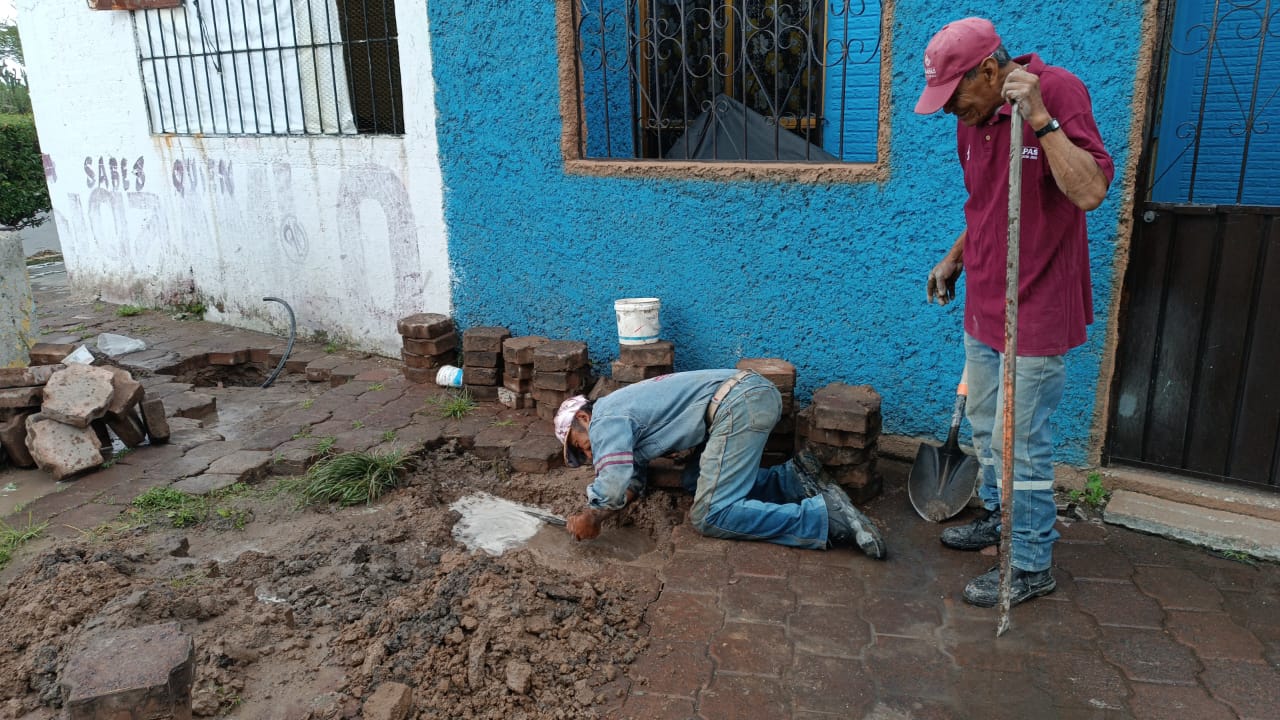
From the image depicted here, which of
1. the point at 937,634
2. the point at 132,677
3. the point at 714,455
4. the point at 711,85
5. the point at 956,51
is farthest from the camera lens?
the point at 711,85

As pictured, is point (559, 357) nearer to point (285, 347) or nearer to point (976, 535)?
point (976, 535)

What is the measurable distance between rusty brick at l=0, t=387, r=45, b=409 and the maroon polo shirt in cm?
481

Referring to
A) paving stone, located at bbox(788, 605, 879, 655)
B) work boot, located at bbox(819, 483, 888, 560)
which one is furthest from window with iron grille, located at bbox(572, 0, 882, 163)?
paving stone, located at bbox(788, 605, 879, 655)

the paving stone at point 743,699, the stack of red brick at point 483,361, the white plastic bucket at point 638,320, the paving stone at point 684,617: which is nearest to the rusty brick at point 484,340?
the stack of red brick at point 483,361

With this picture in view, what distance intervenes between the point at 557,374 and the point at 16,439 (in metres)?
2.92

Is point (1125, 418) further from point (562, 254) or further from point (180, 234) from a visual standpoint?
point (180, 234)

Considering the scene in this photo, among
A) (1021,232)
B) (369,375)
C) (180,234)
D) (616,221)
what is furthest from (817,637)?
(180,234)

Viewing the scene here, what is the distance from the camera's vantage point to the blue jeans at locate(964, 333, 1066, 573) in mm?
3143

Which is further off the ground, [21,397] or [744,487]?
[21,397]

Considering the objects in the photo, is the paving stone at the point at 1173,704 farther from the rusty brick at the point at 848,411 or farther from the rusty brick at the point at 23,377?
the rusty brick at the point at 23,377

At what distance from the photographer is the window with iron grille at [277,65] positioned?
642cm

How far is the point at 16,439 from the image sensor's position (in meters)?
4.77

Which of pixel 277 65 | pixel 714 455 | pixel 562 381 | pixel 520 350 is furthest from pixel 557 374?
pixel 277 65

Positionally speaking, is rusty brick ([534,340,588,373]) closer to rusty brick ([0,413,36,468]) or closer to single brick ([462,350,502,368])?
single brick ([462,350,502,368])
